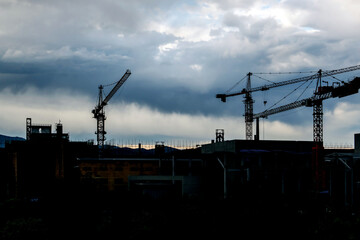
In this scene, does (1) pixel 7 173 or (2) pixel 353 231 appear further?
(1) pixel 7 173

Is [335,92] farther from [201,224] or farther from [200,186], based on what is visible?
[201,224]

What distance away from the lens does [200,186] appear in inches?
3337

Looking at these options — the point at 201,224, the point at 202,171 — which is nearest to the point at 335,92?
the point at 202,171

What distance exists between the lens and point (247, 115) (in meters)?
189

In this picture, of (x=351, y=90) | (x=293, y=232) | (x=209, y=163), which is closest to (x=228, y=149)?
(x=209, y=163)

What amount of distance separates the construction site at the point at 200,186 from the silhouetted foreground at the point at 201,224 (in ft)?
0.37

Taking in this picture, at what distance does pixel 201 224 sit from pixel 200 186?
44.7m

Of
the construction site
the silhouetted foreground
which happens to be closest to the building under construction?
the construction site

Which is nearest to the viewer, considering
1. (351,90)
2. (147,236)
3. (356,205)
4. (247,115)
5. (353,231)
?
(353,231)

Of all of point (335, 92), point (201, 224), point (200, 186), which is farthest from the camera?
point (335, 92)

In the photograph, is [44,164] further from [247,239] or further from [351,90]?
[351,90]

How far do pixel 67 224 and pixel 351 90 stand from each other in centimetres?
10661

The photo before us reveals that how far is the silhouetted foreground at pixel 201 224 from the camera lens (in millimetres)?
38344

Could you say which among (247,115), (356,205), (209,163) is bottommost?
(356,205)
